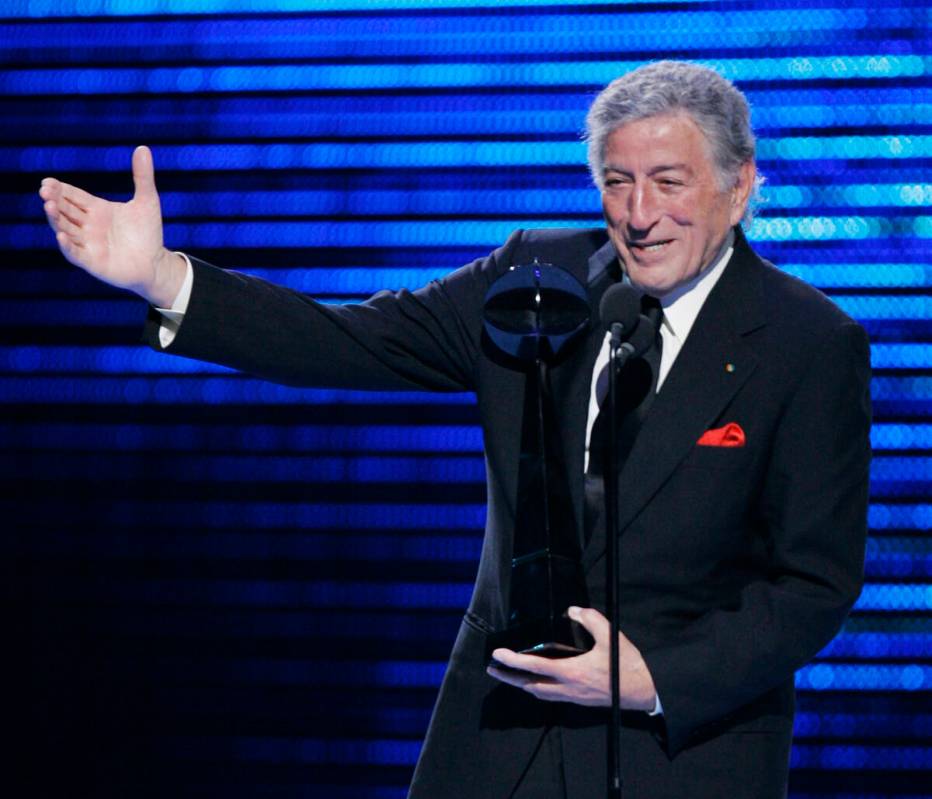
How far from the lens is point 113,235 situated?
5.26 feet

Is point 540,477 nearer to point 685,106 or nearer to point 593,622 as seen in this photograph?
point 593,622

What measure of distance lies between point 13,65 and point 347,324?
5.40 ft

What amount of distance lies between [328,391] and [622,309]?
155 centimetres

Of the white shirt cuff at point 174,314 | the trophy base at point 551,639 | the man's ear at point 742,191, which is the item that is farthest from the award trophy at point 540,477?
the white shirt cuff at point 174,314

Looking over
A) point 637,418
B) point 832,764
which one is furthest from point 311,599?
point 637,418

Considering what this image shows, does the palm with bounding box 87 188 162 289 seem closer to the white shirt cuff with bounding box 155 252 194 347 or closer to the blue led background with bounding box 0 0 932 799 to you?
the white shirt cuff with bounding box 155 252 194 347

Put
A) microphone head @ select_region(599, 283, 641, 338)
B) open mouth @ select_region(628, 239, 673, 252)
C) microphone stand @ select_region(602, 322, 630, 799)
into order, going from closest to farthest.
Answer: microphone stand @ select_region(602, 322, 630, 799) < microphone head @ select_region(599, 283, 641, 338) < open mouth @ select_region(628, 239, 673, 252)

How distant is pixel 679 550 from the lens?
160 centimetres

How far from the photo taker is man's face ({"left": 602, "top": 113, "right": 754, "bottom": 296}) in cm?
166

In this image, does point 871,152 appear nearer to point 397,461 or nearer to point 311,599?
point 397,461

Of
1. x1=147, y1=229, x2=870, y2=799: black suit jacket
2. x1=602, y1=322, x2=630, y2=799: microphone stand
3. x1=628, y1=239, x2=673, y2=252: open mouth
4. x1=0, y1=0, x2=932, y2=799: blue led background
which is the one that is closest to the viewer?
x1=602, y1=322, x2=630, y2=799: microphone stand

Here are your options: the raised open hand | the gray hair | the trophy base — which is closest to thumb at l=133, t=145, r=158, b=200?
the raised open hand

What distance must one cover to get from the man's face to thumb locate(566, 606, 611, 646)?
43 centimetres

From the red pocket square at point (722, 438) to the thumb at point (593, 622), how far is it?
255mm
